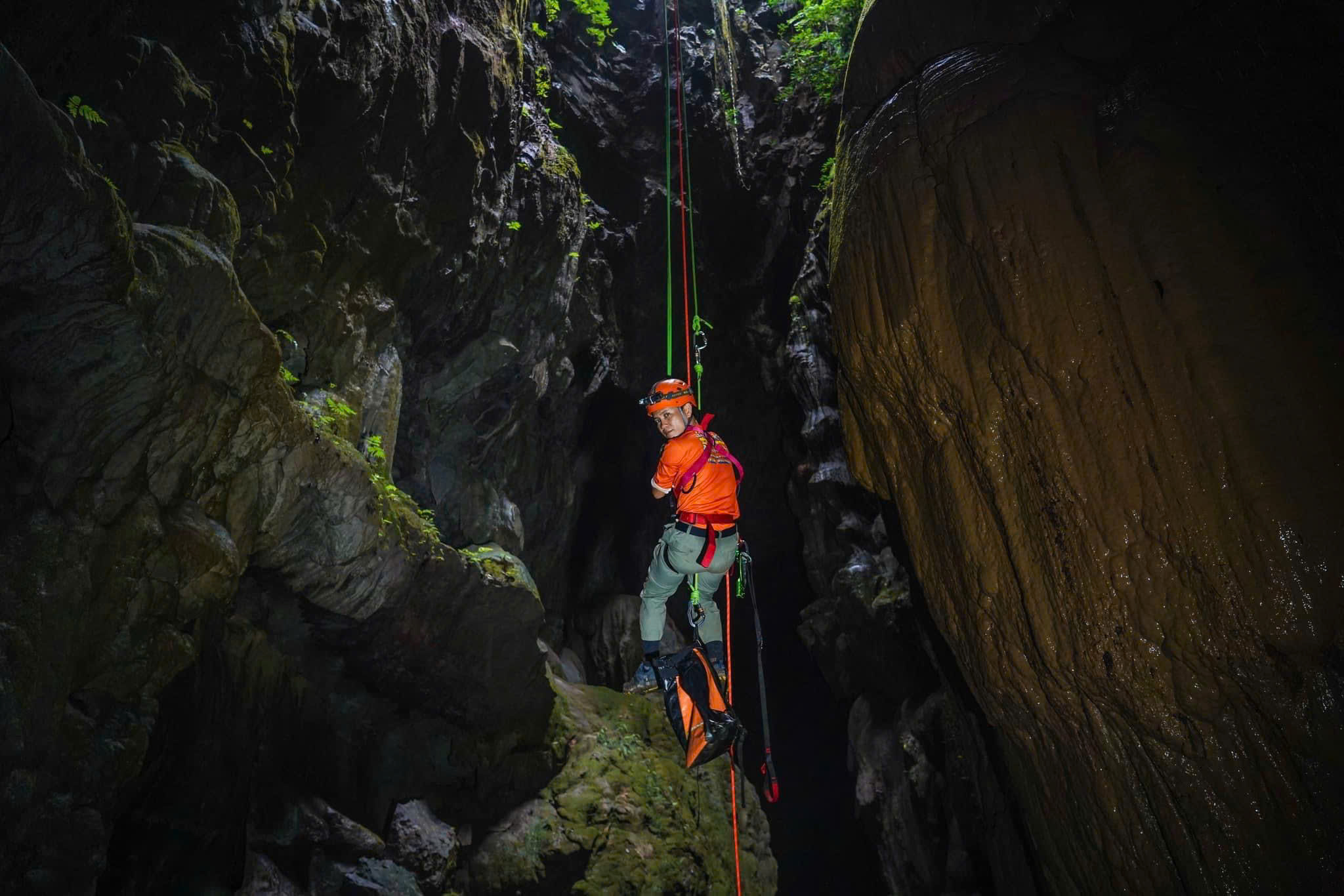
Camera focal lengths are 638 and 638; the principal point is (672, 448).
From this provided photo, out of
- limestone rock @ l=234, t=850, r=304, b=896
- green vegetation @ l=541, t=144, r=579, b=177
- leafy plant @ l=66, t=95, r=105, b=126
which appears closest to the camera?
leafy plant @ l=66, t=95, r=105, b=126

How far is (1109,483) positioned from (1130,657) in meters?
0.94

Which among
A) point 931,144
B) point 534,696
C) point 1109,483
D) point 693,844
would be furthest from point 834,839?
point 931,144

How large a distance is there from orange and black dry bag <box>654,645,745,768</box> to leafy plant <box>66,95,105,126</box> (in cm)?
516

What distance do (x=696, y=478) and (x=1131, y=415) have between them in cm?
281

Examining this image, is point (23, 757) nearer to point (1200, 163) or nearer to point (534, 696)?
point (534, 696)

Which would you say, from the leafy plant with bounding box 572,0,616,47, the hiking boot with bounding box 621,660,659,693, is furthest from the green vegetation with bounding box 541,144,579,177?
the hiking boot with bounding box 621,660,659,693

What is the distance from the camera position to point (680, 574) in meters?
5.18

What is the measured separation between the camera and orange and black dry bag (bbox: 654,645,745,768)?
5262 millimetres

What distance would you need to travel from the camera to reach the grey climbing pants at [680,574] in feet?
16.5

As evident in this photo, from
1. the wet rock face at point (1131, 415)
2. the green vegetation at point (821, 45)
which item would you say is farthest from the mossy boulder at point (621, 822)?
the green vegetation at point (821, 45)

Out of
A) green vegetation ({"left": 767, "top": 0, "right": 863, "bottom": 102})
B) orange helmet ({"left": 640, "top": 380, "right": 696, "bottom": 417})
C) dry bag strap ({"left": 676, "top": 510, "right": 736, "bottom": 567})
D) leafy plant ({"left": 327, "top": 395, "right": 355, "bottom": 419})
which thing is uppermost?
green vegetation ({"left": 767, "top": 0, "right": 863, "bottom": 102})

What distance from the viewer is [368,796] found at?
22.5 feet

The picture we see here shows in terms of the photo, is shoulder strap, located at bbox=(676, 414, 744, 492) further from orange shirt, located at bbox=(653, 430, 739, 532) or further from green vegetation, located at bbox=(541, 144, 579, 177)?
green vegetation, located at bbox=(541, 144, 579, 177)

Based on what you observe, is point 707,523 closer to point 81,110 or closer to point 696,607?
point 696,607
